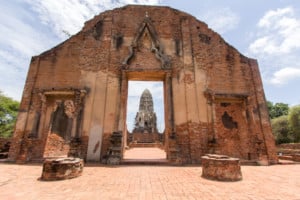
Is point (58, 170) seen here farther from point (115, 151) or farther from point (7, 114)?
point (7, 114)

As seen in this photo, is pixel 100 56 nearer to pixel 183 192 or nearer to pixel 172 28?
pixel 172 28

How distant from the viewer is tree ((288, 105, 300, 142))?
2297 cm

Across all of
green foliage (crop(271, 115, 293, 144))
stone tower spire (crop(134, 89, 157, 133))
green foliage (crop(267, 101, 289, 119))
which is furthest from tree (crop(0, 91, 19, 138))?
green foliage (crop(267, 101, 289, 119))

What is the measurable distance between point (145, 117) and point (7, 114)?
22.9 metres

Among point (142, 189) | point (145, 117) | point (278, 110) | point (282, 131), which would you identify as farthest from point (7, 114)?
point (278, 110)

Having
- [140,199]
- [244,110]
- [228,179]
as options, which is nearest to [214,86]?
[244,110]

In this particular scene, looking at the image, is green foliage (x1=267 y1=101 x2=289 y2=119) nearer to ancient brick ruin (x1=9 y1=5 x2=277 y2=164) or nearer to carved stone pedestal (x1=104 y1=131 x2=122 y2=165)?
ancient brick ruin (x1=9 y1=5 x2=277 y2=164)

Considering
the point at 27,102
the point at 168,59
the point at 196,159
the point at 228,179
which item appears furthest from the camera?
the point at 168,59

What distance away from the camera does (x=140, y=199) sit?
3111 millimetres

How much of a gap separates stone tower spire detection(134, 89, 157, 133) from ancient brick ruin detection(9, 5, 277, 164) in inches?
993

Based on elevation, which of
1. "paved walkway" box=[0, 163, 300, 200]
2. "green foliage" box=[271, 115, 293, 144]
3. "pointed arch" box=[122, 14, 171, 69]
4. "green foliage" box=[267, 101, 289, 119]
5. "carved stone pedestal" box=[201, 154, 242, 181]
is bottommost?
"paved walkway" box=[0, 163, 300, 200]

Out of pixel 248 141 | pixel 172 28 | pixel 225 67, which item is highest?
pixel 172 28

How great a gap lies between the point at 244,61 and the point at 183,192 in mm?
8669

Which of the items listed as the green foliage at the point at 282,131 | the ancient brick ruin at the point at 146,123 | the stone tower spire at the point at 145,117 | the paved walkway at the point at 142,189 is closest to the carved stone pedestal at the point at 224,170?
the paved walkway at the point at 142,189
